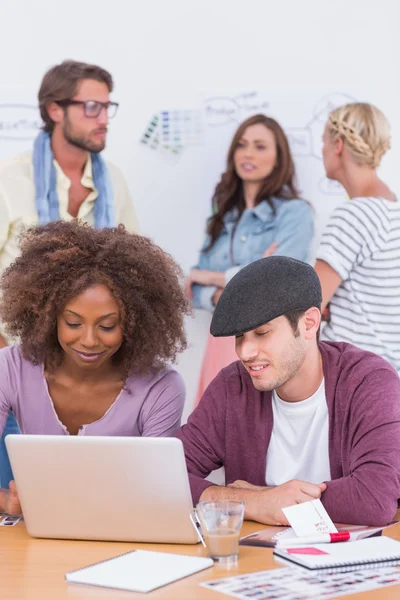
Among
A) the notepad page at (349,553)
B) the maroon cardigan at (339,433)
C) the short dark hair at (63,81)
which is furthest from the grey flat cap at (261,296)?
the short dark hair at (63,81)

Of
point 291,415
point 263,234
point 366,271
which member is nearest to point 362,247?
point 366,271

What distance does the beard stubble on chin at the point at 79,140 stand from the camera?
3.81 m

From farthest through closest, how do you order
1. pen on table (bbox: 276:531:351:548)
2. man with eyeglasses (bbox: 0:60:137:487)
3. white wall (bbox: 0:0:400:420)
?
white wall (bbox: 0:0:400:420)
man with eyeglasses (bbox: 0:60:137:487)
pen on table (bbox: 276:531:351:548)

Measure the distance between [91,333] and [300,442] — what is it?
621mm

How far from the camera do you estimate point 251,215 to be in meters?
3.85

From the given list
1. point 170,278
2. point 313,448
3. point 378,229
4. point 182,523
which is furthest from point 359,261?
point 182,523

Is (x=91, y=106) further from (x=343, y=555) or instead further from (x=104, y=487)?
(x=343, y=555)

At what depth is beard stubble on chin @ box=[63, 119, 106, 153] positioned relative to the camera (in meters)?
3.81

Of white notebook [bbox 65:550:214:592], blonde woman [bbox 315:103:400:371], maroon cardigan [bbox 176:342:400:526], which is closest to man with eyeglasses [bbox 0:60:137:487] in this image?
blonde woman [bbox 315:103:400:371]

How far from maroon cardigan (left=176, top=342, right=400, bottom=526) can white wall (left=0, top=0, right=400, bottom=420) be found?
5.28 feet

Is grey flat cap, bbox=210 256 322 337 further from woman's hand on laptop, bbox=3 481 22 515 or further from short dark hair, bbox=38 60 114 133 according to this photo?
short dark hair, bbox=38 60 114 133

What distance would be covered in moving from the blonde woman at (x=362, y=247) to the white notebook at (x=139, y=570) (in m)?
1.75

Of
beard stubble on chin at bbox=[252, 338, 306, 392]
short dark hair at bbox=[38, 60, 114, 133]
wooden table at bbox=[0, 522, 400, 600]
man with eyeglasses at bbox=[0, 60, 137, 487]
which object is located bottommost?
wooden table at bbox=[0, 522, 400, 600]

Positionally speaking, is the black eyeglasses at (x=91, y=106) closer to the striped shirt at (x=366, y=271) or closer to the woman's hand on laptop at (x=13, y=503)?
the striped shirt at (x=366, y=271)
